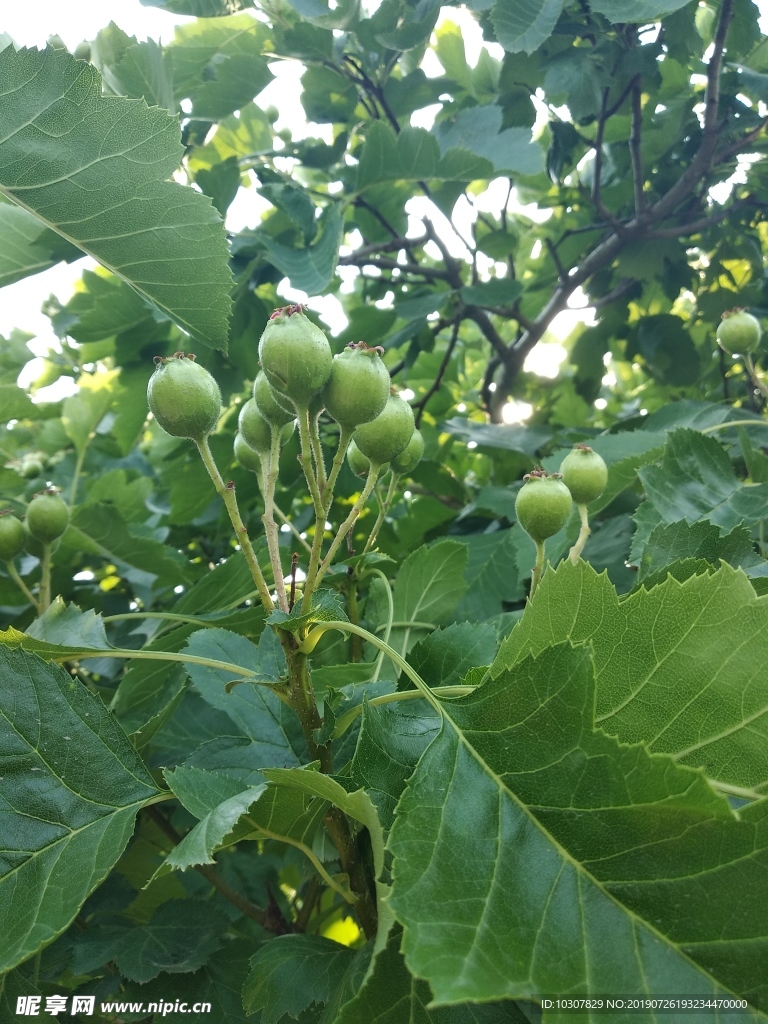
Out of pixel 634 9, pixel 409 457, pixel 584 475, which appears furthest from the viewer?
pixel 634 9

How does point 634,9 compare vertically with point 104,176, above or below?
above

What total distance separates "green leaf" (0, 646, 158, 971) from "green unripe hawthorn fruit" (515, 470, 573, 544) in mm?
770

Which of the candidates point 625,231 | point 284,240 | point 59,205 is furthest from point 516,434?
point 59,205

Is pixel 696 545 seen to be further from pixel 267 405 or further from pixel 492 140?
pixel 492 140

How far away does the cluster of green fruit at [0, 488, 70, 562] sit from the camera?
175cm

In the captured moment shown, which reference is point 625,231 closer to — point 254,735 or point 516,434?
point 516,434

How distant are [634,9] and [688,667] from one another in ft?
6.36

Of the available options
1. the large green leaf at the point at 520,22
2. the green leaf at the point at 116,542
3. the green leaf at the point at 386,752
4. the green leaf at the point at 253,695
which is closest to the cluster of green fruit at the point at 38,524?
the green leaf at the point at 116,542

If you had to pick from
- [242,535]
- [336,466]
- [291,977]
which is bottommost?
[291,977]

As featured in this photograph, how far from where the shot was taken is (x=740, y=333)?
2.12 metres

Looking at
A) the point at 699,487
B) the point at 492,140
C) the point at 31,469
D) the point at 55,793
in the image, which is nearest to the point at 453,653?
the point at 55,793

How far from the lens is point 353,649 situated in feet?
5.14

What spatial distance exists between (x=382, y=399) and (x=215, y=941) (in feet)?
3.30

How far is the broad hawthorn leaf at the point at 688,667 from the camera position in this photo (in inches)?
34.1
